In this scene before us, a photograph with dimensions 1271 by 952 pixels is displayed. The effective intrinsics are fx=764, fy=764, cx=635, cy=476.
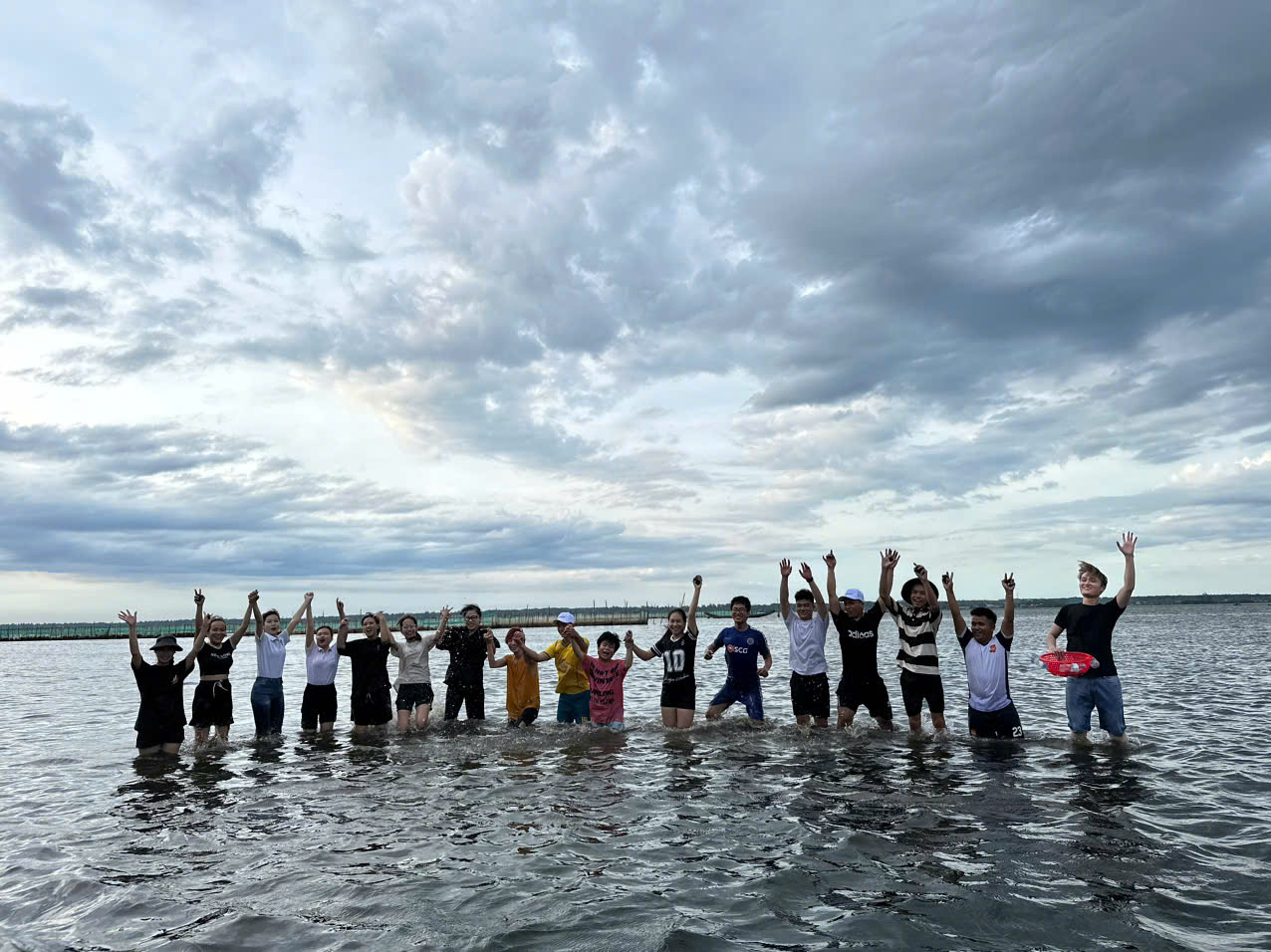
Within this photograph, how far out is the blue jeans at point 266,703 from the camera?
50.6 feet

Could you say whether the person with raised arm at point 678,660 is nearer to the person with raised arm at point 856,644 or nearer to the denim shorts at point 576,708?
the denim shorts at point 576,708

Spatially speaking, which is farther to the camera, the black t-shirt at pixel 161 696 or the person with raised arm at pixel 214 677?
the person with raised arm at pixel 214 677

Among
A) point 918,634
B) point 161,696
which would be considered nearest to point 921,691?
point 918,634

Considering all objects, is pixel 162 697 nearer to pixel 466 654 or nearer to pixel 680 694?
pixel 466 654

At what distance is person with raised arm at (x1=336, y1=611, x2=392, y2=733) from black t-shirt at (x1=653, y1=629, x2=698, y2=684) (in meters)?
5.73

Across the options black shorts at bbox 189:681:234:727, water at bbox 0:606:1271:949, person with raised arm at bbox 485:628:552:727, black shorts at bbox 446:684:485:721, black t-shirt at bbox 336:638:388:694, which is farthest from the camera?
black shorts at bbox 446:684:485:721

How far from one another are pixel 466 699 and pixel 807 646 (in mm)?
7559

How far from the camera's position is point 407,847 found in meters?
8.39

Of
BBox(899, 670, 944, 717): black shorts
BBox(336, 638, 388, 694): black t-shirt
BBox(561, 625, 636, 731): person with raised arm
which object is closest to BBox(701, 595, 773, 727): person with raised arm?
BBox(561, 625, 636, 731): person with raised arm

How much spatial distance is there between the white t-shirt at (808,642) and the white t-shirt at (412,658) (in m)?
7.46

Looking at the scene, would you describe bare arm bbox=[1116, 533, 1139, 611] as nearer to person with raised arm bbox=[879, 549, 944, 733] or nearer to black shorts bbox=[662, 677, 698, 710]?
person with raised arm bbox=[879, 549, 944, 733]

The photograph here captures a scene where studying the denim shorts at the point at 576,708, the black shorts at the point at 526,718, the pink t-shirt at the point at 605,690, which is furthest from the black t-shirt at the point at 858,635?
the black shorts at the point at 526,718

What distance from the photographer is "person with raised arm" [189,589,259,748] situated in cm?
1417

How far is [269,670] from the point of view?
50.5 feet
